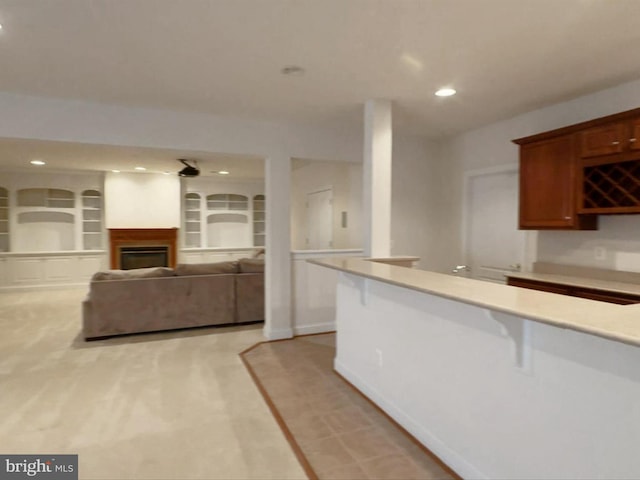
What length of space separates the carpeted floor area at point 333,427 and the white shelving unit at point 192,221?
5.29m

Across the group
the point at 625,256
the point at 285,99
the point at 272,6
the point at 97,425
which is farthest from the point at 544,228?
the point at 97,425

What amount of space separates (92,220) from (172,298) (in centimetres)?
453

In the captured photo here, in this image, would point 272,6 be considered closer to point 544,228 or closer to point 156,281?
point 544,228

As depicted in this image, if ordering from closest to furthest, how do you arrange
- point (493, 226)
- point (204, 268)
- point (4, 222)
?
point (493, 226) < point (204, 268) < point (4, 222)

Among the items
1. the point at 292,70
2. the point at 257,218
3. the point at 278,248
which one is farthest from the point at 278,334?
the point at 257,218

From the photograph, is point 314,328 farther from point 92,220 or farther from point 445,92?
point 92,220

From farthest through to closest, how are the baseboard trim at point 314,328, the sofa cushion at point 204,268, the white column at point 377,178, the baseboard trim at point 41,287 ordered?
the baseboard trim at point 41,287
the sofa cushion at point 204,268
the baseboard trim at point 314,328
the white column at point 377,178

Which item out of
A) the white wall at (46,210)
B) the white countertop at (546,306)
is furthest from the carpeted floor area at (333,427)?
the white wall at (46,210)

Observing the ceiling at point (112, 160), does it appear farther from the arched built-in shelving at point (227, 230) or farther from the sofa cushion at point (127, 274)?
the sofa cushion at point (127, 274)

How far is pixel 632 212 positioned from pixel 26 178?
930cm

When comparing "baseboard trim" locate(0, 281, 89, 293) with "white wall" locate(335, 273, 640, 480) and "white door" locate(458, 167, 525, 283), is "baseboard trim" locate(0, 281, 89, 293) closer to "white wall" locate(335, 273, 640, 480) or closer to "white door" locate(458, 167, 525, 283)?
"white wall" locate(335, 273, 640, 480)

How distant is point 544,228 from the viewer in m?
3.49

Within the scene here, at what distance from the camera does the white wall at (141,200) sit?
7.33m

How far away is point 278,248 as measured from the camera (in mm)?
4293
